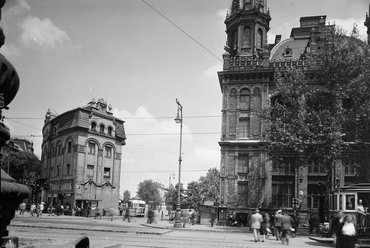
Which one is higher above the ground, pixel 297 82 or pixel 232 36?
pixel 232 36

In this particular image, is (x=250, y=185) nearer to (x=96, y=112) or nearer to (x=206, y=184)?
(x=96, y=112)

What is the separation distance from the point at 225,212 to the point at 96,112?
2447cm

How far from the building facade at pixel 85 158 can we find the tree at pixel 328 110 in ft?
94.8

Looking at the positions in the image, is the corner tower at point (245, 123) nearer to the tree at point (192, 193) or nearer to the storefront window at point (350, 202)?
the storefront window at point (350, 202)

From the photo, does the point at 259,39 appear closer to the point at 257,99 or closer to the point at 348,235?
the point at 257,99

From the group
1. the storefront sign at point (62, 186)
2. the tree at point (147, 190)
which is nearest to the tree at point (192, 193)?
the tree at point (147, 190)

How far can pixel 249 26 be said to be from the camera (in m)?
43.9

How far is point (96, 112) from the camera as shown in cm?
5497

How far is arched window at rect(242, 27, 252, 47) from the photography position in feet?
143

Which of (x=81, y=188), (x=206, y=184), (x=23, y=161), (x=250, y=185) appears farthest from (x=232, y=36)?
(x=206, y=184)

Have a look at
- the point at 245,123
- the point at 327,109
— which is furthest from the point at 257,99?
the point at 327,109

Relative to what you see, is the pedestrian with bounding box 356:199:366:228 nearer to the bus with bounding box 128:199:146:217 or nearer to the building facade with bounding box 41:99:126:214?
the building facade with bounding box 41:99:126:214

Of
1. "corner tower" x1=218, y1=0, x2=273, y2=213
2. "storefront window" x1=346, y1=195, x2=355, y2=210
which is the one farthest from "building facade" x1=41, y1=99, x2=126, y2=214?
"storefront window" x1=346, y1=195, x2=355, y2=210

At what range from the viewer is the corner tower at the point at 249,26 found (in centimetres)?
4347
